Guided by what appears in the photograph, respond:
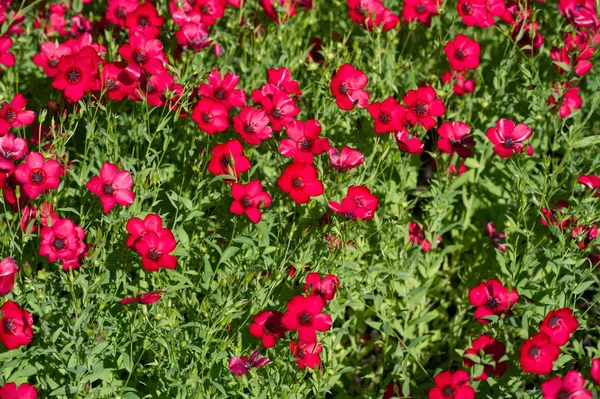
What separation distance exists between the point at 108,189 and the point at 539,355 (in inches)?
72.1

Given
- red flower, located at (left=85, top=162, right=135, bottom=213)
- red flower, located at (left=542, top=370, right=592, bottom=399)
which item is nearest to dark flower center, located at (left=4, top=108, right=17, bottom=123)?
red flower, located at (left=85, top=162, right=135, bottom=213)

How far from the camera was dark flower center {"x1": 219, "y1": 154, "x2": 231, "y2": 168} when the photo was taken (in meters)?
3.28

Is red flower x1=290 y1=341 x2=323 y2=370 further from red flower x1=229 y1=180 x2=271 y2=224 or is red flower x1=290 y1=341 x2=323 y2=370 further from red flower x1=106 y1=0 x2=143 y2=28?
red flower x1=106 y1=0 x2=143 y2=28

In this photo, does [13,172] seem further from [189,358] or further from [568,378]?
[568,378]

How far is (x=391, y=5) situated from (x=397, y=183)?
1.31m

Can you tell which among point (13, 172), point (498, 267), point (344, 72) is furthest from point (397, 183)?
point (13, 172)

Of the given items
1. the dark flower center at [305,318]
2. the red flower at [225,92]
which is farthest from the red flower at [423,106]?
the dark flower center at [305,318]

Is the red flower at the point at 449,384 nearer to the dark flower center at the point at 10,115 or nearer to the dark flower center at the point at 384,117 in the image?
the dark flower center at the point at 384,117

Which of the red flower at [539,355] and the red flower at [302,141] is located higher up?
the red flower at [302,141]

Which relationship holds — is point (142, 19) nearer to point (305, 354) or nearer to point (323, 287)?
point (323, 287)

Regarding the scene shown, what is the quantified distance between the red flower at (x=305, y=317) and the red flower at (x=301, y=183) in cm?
45

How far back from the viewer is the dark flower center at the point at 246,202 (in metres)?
3.16

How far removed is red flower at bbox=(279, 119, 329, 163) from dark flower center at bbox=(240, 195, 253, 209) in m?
0.30

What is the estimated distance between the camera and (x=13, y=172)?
10.5 ft
